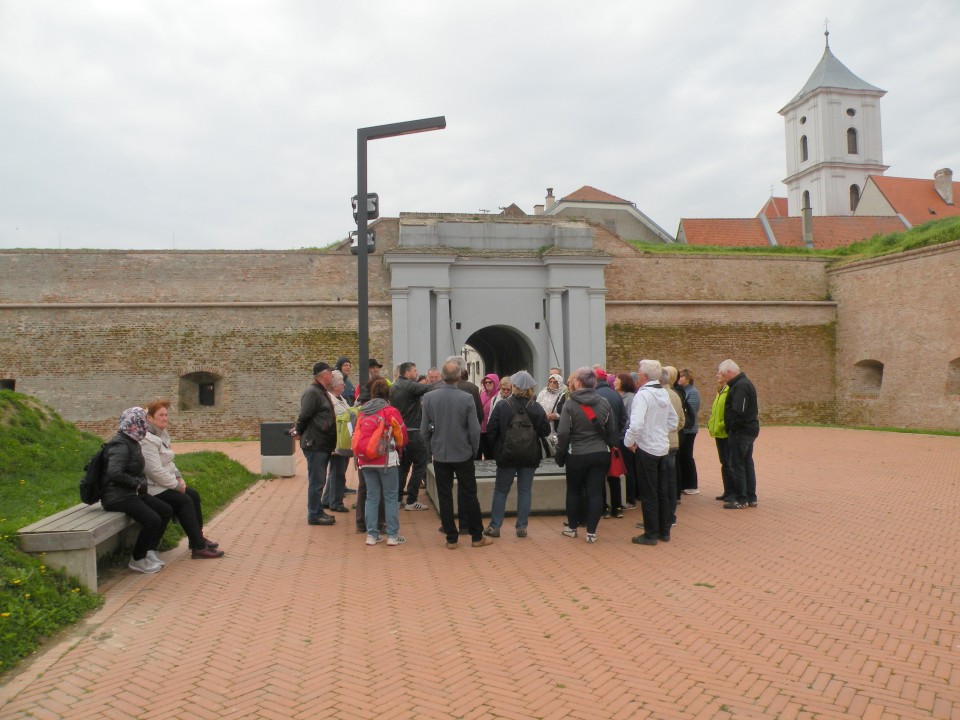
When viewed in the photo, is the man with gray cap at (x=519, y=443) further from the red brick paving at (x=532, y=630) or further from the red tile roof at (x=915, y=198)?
the red tile roof at (x=915, y=198)

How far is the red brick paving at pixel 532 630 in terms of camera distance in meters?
3.69

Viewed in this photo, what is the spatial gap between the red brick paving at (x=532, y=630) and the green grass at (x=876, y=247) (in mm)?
14987

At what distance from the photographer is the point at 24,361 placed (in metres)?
19.0

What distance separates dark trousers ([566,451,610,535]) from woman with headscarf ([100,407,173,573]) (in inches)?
150

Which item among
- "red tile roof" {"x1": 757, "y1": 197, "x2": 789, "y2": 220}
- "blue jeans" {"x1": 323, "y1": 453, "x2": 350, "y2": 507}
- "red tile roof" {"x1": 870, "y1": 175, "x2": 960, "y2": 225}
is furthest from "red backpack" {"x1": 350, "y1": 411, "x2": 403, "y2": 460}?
"red tile roof" {"x1": 757, "y1": 197, "x2": 789, "y2": 220}

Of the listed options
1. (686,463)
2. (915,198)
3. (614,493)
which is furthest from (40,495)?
(915,198)

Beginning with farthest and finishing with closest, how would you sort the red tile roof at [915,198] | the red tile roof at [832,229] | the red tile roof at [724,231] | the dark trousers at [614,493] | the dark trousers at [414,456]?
the red tile roof at [915,198]
the red tile roof at [724,231]
the red tile roof at [832,229]
the dark trousers at [414,456]
the dark trousers at [614,493]

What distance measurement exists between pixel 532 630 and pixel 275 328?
16.6m

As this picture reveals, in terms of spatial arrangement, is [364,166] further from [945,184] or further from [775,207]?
[775,207]

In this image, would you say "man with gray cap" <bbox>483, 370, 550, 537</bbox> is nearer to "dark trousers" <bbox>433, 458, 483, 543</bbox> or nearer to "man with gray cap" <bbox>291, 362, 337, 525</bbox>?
"dark trousers" <bbox>433, 458, 483, 543</bbox>

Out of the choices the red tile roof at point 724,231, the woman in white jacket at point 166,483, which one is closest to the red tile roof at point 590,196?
the red tile roof at point 724,231

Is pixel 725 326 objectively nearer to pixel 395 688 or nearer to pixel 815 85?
pixel 395 688

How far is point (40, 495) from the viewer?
25.6 ft

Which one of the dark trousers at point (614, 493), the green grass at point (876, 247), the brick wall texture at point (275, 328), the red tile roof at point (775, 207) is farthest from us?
the red tile roof at point (775, 207)
